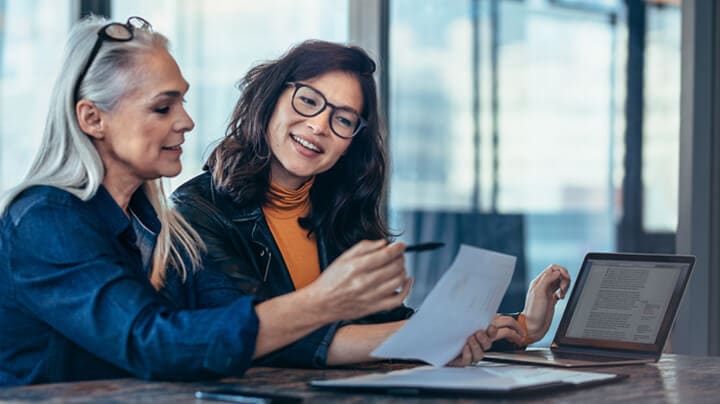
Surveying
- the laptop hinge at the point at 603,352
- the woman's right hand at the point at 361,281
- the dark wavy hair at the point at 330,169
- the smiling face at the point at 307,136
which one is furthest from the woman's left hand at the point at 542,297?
the woman's right hand at the point at 361,281

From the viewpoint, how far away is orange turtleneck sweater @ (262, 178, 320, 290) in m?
2.26

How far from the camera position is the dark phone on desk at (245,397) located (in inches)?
51.9

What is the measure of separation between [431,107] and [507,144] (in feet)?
1.23

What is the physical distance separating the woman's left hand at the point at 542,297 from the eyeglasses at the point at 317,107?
1.86 ft

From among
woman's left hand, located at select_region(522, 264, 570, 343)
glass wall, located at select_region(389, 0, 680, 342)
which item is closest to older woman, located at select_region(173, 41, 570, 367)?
woman's left hand, located at select_region(522, 264, 570, 343)

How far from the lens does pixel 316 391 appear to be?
1457mm

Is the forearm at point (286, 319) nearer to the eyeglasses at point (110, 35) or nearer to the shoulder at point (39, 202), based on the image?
the shoulder at point (39, 202)

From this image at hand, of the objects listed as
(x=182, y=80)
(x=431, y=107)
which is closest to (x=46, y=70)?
(x=431, y=107)

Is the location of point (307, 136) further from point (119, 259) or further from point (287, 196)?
Answer: point (119, 259)

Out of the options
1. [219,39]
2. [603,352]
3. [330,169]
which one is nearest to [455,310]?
[603,352]

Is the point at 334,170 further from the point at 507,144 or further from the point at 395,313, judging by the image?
the point at 507,144

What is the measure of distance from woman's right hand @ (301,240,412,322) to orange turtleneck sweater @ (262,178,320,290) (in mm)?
786

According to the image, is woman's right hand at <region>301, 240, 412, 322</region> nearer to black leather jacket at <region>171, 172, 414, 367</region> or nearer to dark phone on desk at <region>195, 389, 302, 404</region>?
dark phone on desk at <region>195, 389, 302, 404</region>

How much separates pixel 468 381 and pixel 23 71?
2.87 meters
